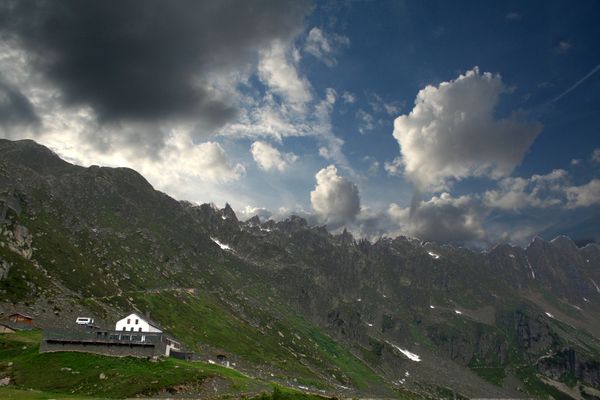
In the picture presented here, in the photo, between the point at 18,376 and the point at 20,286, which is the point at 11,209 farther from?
the point at 18,376

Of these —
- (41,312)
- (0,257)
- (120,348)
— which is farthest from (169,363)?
(0,257)

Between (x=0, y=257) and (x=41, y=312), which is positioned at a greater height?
(x=0, y=257)

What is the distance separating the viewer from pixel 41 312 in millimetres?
123750

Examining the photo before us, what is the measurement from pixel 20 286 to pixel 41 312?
56.8 feet

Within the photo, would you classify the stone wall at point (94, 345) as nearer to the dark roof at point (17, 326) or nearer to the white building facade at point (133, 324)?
the white building facade at point (133, 324)

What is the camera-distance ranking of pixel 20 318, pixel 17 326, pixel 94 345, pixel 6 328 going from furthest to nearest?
1. pixel 20 318
2. pixel 17 326
3. pixel 6 328
4. pixel 94 345

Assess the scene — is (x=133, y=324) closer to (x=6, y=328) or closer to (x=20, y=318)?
(x=6, y=328)

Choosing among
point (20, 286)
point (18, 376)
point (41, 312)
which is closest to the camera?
point (18, 376)

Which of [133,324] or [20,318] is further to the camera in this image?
[20,318]

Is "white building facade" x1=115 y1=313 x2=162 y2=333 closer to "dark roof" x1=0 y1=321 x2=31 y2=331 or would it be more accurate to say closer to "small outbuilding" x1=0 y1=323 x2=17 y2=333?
"dark roof" x1=0 y1=321 x2=31 y2=331

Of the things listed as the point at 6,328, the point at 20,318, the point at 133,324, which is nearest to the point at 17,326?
the point at 6,328

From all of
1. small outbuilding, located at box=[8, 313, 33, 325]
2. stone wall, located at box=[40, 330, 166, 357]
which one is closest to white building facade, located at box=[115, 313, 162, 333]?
stone wall, located at box=[40, 330, 166, 357]

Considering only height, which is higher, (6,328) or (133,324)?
(133,324)

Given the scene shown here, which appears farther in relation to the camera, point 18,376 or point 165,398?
point 18,376
